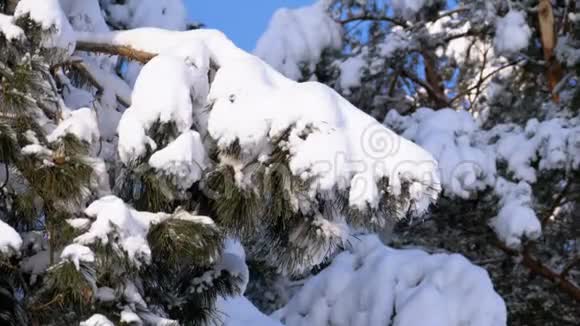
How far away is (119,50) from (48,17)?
32cm

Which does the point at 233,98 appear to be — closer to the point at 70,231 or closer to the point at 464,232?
the point at 70,231

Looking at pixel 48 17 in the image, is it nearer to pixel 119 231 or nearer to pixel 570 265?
pixel 119 231

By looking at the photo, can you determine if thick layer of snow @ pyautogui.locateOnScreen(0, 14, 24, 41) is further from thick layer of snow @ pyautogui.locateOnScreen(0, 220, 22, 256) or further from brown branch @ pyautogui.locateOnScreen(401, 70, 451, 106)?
brown branch @ pyautogui.locateOnScreen(401, 70, 451, 106)

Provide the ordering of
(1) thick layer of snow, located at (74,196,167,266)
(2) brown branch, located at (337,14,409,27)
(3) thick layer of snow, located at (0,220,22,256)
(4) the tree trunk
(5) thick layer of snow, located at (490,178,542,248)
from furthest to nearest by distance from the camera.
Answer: (2) brown branch, located at (337,14,409,27)
(4) the tree trunk
(5) thick layer of snow, located at (490,178,542,248)
(1) thick layer of snow, located at (74,196,167,266)
(3) thick layer of snow, located at (0,220,22,256)

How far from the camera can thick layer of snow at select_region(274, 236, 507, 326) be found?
5.04m

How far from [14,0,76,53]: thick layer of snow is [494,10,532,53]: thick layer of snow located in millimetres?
5930

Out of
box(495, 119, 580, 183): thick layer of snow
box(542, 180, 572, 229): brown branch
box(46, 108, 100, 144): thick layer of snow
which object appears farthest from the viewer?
box(542, 180, 572, 229): brown branch

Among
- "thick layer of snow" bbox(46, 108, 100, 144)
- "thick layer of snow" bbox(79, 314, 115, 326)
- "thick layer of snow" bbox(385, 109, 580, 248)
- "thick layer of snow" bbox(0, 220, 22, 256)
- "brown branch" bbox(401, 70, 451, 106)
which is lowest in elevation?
"brown branch" bbox(401, 70, 451, 106)

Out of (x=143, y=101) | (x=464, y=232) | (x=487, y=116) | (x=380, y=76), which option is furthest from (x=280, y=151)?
(x=487, y=116)

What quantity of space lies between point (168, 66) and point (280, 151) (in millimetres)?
412

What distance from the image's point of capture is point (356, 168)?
2.21 metres

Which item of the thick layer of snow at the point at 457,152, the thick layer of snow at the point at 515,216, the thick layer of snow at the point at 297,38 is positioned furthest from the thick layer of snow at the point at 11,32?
the thick layer of snow at the point at 297,38

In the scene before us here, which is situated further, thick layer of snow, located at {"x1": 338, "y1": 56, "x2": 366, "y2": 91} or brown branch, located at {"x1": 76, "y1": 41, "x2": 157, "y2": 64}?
thick layer of snow, located at {"x1": 338, "y1": 56, "x2": 366, "y2": 91}

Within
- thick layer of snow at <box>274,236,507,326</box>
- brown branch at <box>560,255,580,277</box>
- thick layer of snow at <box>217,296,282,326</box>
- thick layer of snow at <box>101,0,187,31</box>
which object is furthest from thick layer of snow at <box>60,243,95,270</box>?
brown branch at <box>560,255,580,277</box>
